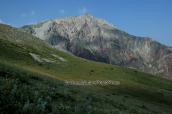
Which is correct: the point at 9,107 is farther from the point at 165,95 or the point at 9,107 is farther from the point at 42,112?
the point at 165,95

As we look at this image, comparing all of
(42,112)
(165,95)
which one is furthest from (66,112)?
(165,95)

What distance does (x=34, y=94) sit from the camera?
700 cm

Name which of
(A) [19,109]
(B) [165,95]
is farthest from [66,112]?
(B) [165,95]

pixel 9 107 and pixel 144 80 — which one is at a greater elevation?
pixel 9 107

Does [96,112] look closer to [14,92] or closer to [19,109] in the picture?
[19,109]

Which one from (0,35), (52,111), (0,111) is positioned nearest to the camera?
(0,111)

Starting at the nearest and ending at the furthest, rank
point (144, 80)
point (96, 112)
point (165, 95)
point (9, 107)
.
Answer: point (9, 107)
point (96, 112)
point (165, 95)
point (144, 80)

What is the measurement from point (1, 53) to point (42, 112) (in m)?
48.7

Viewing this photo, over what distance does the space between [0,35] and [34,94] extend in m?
66.9

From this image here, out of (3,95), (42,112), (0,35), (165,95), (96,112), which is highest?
(0,35)

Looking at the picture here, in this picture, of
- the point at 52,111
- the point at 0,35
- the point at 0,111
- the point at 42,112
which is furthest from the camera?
the point at 0,35

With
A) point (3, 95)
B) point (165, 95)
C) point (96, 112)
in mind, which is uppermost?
point (3, 95)

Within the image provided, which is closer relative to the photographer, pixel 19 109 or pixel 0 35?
pixel 19 109

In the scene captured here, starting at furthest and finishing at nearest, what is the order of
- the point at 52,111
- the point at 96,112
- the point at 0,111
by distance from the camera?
the point at 96,112 < the point at 52,111 < the point at 0,111
